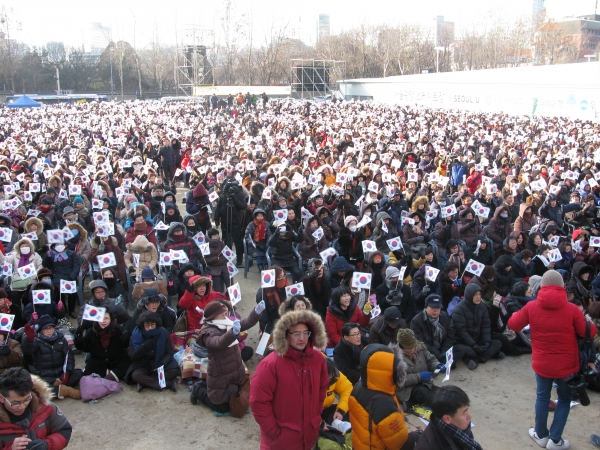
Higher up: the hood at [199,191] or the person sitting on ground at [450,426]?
the hood at [199,191]

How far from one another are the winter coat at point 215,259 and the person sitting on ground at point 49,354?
9.11ft

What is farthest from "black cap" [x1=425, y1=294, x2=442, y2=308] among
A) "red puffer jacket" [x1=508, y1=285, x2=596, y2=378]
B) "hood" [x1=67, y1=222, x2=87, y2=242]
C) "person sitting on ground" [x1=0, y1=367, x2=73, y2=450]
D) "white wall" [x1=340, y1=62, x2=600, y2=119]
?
"white wall" [x1=340, y1=62, x2=600, y2=119]

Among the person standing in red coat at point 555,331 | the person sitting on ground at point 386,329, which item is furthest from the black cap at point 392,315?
the person standing in red coat at point 555,331

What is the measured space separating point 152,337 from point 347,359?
1.93 metres

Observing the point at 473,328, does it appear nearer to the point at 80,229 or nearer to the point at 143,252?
the point at 143,252

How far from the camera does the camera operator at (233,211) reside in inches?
394

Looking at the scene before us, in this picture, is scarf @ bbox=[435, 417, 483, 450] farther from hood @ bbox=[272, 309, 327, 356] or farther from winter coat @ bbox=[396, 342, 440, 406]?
winter coat @ bbox=[396, 342, 440, 406]

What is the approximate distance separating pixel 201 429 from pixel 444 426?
8.85 feet

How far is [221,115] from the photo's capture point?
107 feet

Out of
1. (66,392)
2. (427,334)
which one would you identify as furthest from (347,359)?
(66,392)

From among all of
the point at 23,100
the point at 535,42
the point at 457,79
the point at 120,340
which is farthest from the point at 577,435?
the point at 535,42

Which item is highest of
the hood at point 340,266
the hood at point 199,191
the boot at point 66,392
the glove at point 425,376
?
the hood at point 199,191

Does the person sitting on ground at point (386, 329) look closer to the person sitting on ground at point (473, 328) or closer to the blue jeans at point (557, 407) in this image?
the person sitting on ground at point (473, 328)

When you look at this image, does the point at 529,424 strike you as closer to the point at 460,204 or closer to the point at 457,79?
the point at 460,204
